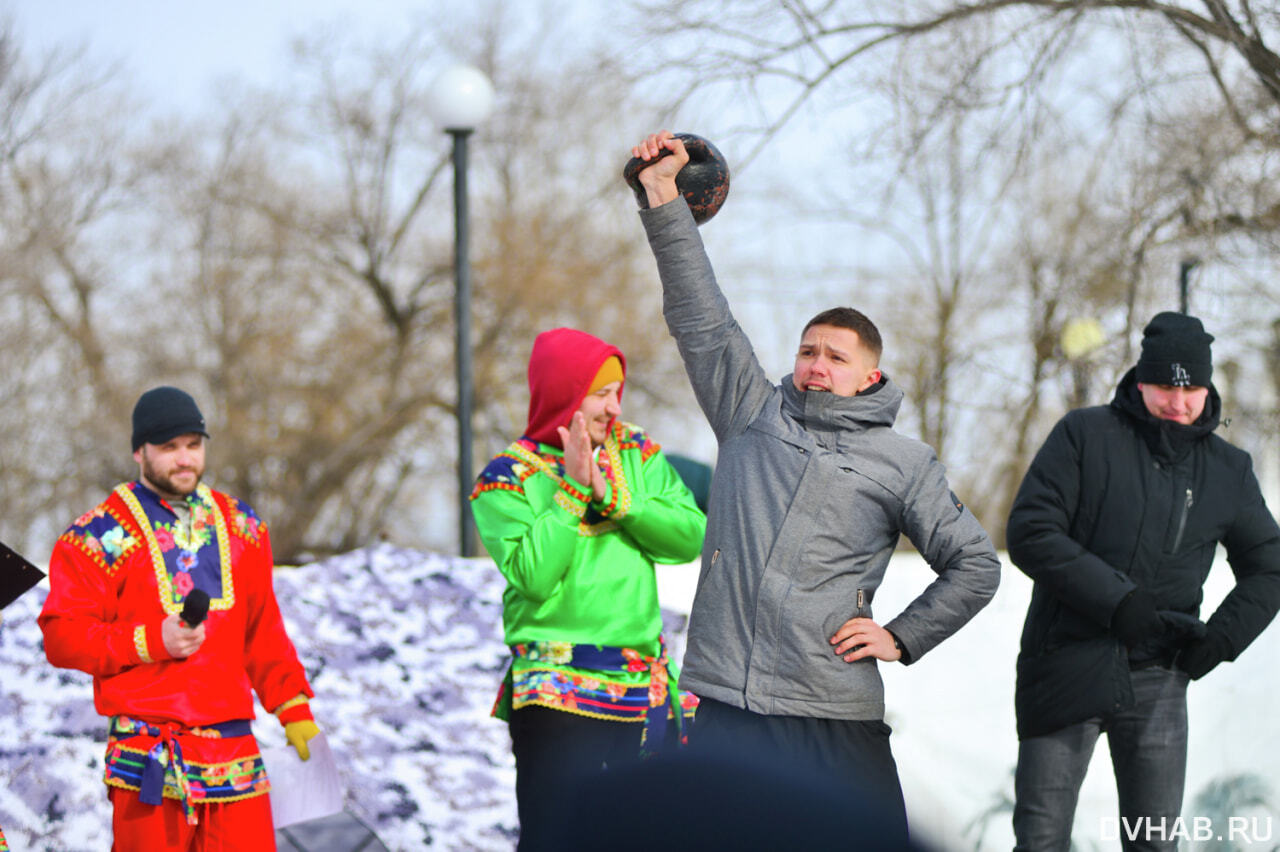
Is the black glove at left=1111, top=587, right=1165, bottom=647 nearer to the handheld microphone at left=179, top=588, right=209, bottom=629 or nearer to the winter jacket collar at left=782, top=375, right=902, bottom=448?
the winter jacket collar at left=782, top=375, right=902, bottom=448

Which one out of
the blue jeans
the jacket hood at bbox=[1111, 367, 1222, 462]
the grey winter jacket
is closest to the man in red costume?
the grey winter jacket

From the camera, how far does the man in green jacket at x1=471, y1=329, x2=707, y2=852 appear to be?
3826 mm

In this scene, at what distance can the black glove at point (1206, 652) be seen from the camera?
13.1 ft

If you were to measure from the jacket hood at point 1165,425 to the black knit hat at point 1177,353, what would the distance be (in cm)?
10

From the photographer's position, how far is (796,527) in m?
3.31

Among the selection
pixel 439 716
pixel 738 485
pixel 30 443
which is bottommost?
pixel 439 716

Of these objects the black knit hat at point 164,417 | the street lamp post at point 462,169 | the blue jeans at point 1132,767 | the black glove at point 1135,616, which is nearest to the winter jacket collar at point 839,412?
the black glove at point 1135,616

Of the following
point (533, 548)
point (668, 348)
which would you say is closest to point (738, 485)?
point (533, 548)

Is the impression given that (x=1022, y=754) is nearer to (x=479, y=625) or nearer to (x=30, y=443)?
(x=479, y=625)

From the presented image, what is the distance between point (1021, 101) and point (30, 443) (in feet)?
47.0

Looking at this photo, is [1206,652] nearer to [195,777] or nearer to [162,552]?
[195,777]

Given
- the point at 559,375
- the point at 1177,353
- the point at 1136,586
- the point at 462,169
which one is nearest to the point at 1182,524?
the point at 1136,586

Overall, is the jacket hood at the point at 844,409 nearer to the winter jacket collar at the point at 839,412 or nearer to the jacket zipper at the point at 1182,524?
the winter jacket collar at the point at 839,412

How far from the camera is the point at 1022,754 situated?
4152 mm
